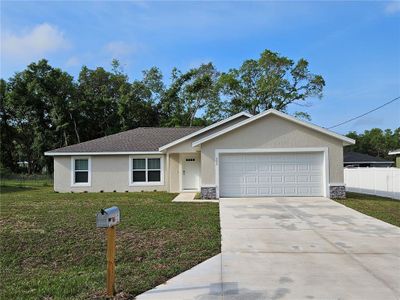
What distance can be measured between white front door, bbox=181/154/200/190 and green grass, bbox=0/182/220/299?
880 cm

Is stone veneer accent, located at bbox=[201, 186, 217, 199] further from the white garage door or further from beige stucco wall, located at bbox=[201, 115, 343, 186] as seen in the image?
the white garage door

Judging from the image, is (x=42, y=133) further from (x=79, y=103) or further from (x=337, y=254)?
(x=337, y=254)

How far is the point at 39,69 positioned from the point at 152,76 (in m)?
13.2

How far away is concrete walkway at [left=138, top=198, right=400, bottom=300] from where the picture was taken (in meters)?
5.59

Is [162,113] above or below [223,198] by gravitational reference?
above

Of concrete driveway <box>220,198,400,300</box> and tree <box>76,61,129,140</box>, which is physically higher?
tree <box>76,61,129,140</box>

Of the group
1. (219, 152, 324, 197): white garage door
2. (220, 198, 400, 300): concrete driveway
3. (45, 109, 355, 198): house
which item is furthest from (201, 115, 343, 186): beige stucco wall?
(220, 198, 400, 300): concrete driveway

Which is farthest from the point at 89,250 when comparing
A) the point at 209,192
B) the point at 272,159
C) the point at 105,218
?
the point at 272,159

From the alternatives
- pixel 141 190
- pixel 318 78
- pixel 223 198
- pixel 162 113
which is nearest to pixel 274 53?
pixel 318 78

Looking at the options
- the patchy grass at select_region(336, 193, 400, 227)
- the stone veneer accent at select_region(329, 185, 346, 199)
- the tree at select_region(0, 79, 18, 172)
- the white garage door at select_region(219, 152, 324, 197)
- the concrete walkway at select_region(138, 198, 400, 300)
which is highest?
the tree at select_region(0, 79, 18, 172)

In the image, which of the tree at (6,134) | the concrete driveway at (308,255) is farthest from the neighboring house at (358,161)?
the tree at (6,134)

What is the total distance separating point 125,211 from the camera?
1252 cm

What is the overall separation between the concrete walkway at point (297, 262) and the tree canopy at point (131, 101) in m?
34.4

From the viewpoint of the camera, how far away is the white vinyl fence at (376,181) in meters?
18.9
